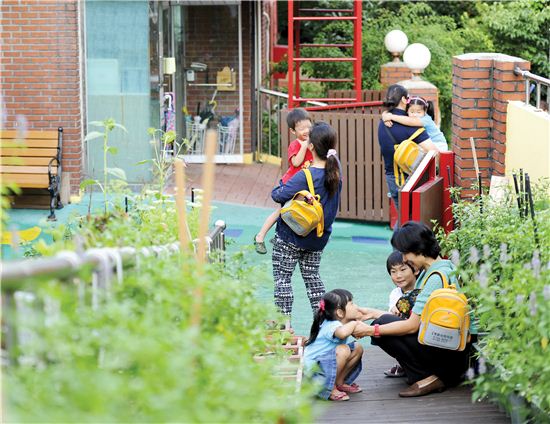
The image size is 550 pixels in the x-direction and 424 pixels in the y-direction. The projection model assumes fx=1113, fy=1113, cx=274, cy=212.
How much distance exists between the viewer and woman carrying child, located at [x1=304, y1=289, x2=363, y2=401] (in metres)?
6.16

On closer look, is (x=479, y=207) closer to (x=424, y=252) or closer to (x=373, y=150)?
(x=424, y=252)

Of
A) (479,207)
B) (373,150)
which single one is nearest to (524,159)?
(479,207)

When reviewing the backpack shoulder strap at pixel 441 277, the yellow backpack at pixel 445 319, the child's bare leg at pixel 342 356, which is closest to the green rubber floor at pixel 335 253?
the child's bare leg at pixel 342 356

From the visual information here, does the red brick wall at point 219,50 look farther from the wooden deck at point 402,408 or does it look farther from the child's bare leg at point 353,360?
the child's bare leg at point 353,360

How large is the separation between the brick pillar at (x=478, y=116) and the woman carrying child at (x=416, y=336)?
259 cm

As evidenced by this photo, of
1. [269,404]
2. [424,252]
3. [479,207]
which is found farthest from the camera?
[479,207]

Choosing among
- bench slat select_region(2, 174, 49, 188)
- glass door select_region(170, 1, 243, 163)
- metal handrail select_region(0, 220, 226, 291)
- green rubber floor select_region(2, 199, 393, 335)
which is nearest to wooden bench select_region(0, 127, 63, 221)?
bench slat select_region(2, 174, 49, 188)

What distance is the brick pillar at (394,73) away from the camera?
1474 centimetres

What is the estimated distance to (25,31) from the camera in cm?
1219

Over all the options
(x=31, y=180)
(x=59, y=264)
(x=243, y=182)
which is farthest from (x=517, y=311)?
(x=243, y=182)

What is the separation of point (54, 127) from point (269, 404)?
32.6ft

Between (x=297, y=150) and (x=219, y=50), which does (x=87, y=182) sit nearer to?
(x=297, y=150)

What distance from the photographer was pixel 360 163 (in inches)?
462

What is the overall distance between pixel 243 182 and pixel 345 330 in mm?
8065
